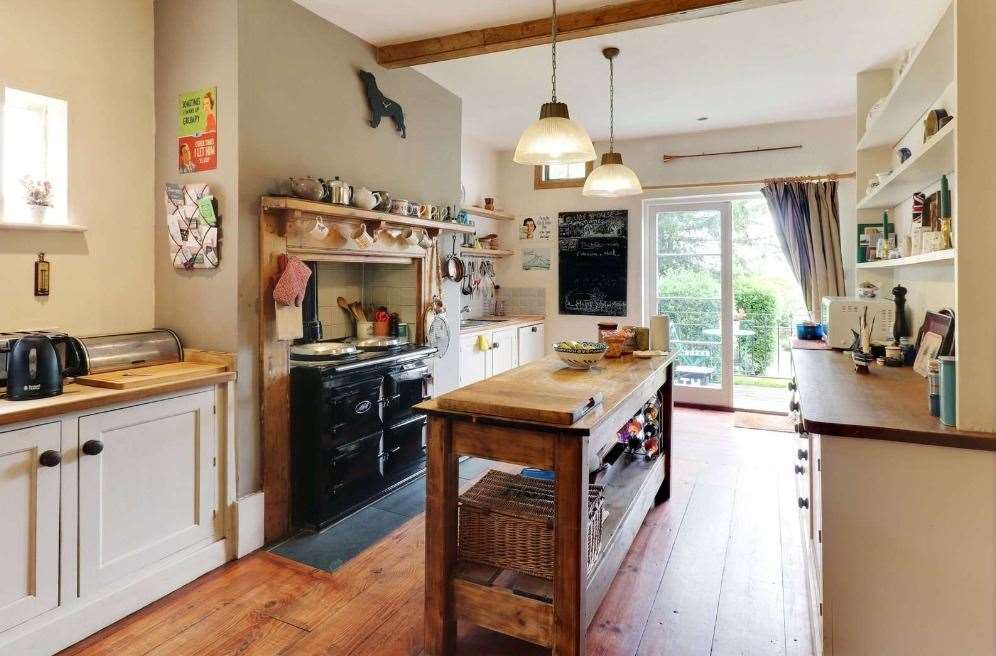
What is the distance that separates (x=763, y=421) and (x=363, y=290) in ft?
11.9

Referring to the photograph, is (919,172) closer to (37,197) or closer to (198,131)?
(198,131)

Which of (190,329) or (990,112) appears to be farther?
(190,329)

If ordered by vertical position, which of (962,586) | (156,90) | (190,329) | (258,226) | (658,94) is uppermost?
(658,94)

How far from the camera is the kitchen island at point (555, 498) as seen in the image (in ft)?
5.62

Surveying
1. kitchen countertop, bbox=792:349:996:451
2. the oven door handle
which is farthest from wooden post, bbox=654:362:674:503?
the oven door handle

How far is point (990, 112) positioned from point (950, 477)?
36.9 inches

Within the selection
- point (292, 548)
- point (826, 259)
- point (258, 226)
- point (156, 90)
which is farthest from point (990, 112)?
point (826, 259)

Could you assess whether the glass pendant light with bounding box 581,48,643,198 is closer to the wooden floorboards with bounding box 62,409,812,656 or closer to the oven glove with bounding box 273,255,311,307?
the oven glove with bounding box 273,255,311,307

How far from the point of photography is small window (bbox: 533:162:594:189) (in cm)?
586

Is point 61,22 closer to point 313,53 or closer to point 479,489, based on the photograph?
point 313,53

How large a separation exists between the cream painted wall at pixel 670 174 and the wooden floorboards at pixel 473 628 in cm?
302

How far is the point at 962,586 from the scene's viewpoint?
146cm

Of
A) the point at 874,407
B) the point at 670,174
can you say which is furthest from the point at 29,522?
the point at 670,174

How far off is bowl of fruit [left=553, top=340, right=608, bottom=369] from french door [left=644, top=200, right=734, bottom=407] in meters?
3.14
